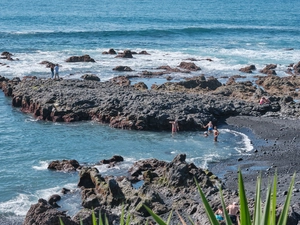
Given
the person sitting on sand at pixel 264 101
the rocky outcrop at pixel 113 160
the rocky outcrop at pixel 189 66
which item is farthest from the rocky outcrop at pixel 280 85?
the rocky outcrop at pixel 113 160

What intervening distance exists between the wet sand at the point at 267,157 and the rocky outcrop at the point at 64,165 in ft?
19.9

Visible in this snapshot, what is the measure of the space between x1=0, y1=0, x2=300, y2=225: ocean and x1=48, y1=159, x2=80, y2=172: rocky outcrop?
1.55ft

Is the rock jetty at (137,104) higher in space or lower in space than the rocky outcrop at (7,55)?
higher

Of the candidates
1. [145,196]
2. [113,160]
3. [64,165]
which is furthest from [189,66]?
[145,196]

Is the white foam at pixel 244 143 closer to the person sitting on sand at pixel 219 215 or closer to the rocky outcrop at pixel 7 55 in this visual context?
the person sitting on sand at pixel 219 215

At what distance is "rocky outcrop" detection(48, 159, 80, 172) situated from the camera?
2332cm

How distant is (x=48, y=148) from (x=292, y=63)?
33.3 metres

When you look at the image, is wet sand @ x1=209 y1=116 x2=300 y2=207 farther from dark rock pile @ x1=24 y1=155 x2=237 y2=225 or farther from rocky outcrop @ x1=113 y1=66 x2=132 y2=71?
rocky outcrop @ x1=113 y1=66 x2=132 y2=71

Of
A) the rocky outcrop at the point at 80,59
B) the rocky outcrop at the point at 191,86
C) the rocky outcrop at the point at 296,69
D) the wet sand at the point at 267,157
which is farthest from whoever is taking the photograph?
the rocky outcrop at the point at 80,59

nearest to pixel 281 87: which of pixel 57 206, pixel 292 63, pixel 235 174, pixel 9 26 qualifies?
pixel 292 63

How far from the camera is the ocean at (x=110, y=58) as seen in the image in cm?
2395

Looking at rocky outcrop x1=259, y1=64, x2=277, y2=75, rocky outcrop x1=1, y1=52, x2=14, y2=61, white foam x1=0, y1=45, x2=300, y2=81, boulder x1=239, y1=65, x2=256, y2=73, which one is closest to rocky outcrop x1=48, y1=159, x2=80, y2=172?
white foam x1=0, y1=45, x2=300, y2=81

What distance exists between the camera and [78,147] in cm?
2698

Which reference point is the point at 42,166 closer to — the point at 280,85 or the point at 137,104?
the point at 137,104
